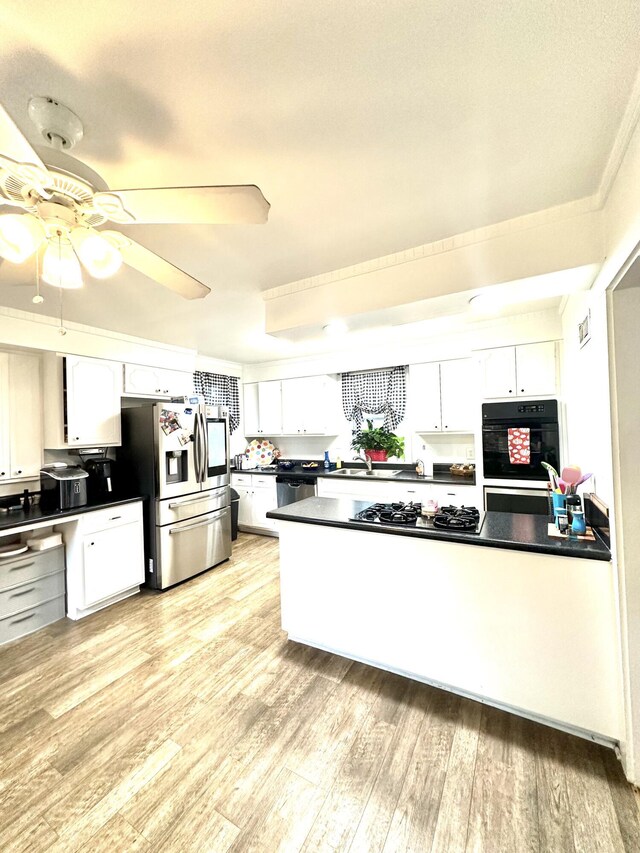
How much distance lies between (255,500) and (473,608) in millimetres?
3555

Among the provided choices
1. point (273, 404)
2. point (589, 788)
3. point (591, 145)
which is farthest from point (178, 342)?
point (589, 788)

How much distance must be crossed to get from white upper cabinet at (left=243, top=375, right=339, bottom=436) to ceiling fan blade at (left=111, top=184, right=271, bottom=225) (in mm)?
3663

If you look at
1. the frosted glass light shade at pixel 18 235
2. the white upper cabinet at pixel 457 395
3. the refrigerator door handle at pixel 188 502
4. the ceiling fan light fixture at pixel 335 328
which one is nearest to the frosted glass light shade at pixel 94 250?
the frosted glass light shade at pixel 18 235

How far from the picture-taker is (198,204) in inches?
43.1

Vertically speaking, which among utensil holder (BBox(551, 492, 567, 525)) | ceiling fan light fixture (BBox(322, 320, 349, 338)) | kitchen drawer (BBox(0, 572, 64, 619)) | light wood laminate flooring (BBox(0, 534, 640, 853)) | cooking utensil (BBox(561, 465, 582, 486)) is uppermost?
ceiling fan light fixture (BBox(322, 320, 349, 338))

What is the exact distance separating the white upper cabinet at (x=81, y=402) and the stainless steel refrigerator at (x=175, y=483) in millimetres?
206

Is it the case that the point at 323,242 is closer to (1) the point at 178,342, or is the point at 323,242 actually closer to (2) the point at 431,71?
(2) the point at 431,71

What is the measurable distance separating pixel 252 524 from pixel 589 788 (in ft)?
13.4

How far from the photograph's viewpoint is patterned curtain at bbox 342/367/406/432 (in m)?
4.49

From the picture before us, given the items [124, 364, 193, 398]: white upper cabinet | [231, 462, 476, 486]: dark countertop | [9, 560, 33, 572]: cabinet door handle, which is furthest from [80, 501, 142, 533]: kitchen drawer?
[231, 462, 476, 486]: dark countertop

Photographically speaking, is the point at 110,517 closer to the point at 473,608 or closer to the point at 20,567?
the point at 20,567

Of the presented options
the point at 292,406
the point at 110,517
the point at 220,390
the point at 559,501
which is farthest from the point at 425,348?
the point at 110,517

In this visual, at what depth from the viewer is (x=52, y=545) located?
9.12 ft

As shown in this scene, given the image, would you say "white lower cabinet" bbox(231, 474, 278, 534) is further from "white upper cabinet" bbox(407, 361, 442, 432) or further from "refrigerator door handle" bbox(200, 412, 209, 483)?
"white upper cabinet" bbox(407, 361, 442, 432)
